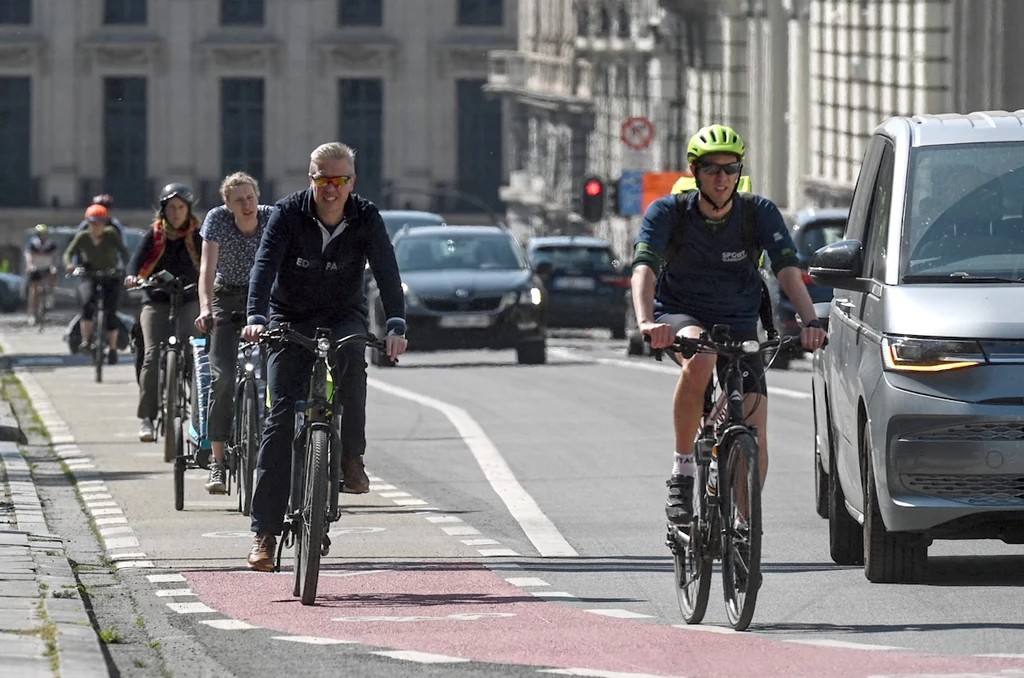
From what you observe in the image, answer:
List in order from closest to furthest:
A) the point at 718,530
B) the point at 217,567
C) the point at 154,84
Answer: the point at 718,530 < the point at 217,567 < the point at 154,84

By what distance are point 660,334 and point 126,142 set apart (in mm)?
96733

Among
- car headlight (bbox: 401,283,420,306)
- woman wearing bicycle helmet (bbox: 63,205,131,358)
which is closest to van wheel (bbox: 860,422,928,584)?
woman wearing bicycle helmet (bbox: 63,205,131,358)

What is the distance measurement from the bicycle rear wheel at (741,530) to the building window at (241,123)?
96.6 metres

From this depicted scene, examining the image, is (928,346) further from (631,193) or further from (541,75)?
(541,75)

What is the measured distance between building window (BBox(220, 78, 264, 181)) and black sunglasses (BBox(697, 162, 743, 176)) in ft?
315

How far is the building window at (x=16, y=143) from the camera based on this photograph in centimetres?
10394

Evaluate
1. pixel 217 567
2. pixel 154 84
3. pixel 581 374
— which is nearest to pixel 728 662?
pixel 217 567

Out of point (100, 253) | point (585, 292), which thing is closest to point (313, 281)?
point (100, 253)

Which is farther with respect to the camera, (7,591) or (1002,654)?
(7,591)

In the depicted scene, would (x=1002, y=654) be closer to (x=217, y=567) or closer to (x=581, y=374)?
(x=217, y=567)

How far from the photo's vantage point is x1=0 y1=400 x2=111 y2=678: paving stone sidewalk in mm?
8438

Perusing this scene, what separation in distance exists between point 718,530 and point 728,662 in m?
0.78

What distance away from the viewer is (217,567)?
459 inches

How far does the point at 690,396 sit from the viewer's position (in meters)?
10.1
